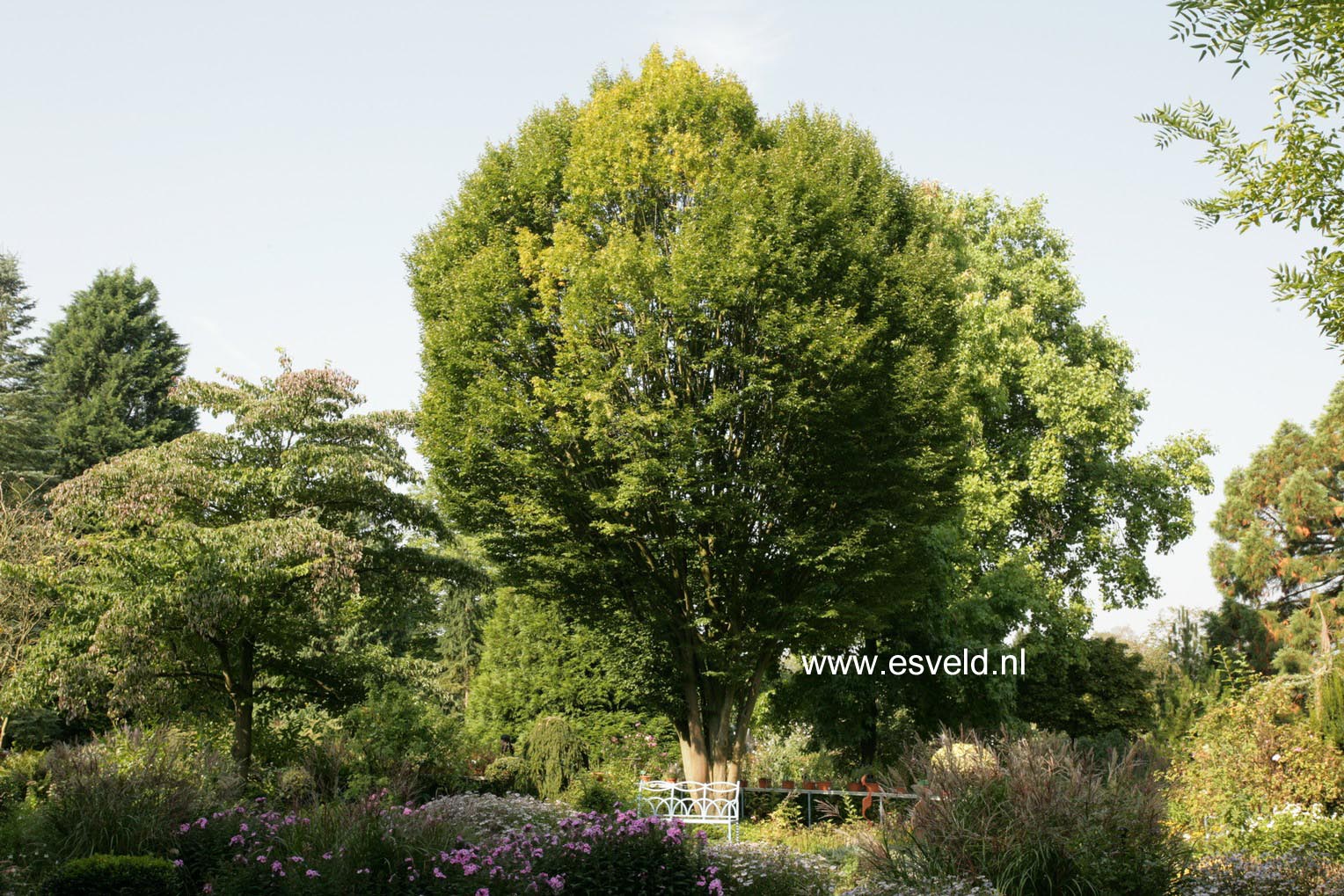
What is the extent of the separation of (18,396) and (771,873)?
1190 inches

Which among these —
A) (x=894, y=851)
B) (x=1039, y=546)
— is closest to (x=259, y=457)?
(x=894, y=851)

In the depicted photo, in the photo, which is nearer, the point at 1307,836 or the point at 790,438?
the point at 1307,836

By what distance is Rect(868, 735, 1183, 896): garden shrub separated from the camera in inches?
303

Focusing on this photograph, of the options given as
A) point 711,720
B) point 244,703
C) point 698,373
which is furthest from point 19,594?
point 698,373

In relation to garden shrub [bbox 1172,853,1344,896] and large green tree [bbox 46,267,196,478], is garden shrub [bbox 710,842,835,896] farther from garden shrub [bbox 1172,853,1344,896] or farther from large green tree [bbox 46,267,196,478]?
large green tree [bbox 46,267,196,478]

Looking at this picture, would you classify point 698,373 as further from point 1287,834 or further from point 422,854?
point 1287,834

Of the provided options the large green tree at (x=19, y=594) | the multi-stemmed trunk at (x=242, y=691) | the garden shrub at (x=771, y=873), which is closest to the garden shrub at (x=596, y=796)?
the garden shrub at (x=771, y=873)

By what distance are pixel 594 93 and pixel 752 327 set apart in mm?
5676

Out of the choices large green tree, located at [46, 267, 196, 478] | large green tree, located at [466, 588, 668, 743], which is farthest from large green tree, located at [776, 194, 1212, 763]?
large green tree, located at [46, 267, 196, 478]

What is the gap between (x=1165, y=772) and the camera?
14969 millimetres

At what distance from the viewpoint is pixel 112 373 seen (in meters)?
31.2

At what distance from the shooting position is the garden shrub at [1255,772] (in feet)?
39.6

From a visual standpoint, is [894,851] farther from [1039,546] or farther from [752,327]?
[1039,546]

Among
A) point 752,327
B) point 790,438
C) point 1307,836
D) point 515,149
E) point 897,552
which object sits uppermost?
point 515,149
